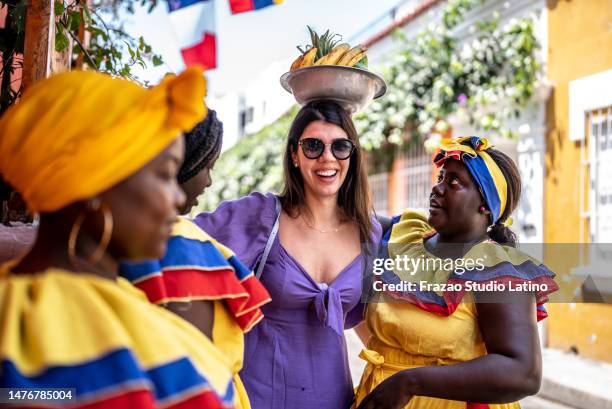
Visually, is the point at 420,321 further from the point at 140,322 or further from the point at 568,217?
the point at 568,217

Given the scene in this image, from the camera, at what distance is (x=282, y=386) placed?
99.3 inches

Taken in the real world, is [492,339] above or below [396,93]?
below

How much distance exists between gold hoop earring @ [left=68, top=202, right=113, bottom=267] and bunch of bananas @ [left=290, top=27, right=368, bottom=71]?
5.83 feet

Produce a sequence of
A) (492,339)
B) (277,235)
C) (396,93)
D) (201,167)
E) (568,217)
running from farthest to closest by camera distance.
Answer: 1. (396,93)
2. (568,217)
3. (277,235)
4. (492,339)
5. (201,167)

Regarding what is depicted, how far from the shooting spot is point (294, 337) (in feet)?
8.41

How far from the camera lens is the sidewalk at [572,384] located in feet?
19.3

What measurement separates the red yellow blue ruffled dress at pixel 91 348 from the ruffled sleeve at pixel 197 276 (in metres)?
0.38

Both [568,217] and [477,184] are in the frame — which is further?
[568,217]

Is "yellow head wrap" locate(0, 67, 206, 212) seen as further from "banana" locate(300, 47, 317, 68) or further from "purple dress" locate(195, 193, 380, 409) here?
"banana" locate(300, 47, 317, 68)

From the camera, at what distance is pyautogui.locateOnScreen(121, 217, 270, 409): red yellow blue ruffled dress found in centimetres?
155

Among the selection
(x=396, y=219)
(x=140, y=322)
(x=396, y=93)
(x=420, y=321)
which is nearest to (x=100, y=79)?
(x=140, y=322)

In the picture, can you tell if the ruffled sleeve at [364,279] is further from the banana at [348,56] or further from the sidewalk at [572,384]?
the sidewalk at [572,384]

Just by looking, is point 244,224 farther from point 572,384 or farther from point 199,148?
point 572,384

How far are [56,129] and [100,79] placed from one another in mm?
142
